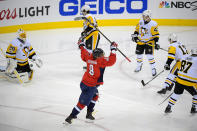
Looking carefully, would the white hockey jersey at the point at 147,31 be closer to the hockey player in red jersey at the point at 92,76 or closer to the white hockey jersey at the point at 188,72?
the white hockey jersey at the point at 188,72

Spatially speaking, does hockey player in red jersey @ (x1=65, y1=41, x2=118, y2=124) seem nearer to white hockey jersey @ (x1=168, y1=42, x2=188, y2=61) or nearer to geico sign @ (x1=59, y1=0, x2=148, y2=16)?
white hockey jersey @ (x1=168, y1=42, x2=188, y2=61)

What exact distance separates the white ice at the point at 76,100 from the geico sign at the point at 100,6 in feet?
11.7

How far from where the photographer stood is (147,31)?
24.1 ft

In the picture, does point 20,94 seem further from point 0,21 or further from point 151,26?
point 0,21

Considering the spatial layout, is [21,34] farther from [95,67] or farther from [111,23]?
[111,23]

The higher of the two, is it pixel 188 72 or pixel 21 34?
pixel 21 34

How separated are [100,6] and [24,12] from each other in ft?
9.77

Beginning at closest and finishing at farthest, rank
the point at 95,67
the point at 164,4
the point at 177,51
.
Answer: the point at 95,67
the point at 177,51
the point at 164,4

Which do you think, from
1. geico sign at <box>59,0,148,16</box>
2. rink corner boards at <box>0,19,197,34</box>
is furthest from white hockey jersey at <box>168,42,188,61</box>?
rink corner boards at <box>0,19,197,34</box>

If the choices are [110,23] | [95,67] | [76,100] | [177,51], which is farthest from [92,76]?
[110,23]

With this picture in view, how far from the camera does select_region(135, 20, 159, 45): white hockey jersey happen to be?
726cm

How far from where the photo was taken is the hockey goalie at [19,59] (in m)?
6.52

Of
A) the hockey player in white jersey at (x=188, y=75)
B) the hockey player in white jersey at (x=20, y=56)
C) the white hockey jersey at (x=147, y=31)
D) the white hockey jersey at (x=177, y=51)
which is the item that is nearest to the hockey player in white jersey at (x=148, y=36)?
the white hockey jersey at (x=147, y=31)

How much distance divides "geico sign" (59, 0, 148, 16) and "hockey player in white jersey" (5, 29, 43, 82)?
6.16 metres
